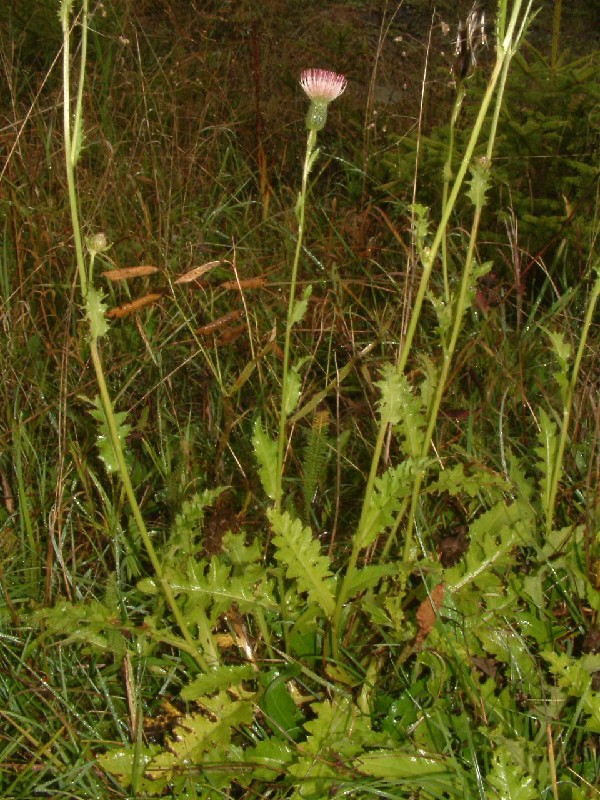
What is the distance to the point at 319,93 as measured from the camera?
1281 mm

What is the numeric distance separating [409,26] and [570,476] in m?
4.88

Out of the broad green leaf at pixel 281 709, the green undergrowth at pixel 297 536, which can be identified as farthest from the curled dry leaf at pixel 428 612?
the broad green leaf at pixel 281 709

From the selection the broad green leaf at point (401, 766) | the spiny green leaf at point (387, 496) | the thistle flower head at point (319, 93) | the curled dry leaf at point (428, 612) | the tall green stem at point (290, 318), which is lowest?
the broad green leaf at point (401, 766)

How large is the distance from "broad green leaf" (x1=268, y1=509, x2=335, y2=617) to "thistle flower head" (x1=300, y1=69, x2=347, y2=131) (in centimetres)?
62

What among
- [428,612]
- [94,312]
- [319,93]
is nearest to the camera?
[94,312]

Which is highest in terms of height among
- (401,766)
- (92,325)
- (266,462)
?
(92,325)

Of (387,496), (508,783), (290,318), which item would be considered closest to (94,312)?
(290,318)

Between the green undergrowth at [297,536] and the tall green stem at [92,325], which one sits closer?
the tall green stem at [92,325]

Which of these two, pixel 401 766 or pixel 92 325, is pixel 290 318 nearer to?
pixel 92 325

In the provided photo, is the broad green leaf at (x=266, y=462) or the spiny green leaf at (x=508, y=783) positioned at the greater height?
the broad green leaf at (x=266, y=462)

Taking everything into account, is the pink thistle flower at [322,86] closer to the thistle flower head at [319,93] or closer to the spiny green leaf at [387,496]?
the thistle flower head at [319,93]

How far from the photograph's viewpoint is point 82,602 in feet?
5.06

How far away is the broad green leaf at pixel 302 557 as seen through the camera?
145 cm

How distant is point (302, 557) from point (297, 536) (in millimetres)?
36
